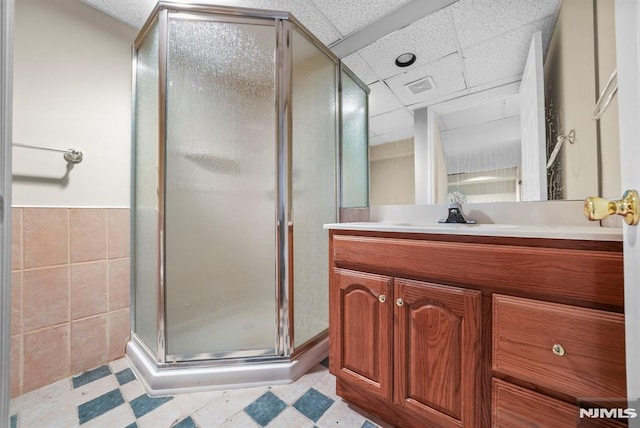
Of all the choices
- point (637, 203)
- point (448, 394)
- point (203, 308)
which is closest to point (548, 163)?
point (637, 203)

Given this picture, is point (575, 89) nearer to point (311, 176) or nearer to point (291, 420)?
point (311, 176)

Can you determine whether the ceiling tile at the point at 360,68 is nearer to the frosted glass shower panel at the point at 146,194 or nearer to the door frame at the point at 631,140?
the frosted glass shower panel at the point at 146,194

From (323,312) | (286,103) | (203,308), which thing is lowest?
(323,312)

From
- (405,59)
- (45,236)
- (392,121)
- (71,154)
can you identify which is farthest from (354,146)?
(45,236)

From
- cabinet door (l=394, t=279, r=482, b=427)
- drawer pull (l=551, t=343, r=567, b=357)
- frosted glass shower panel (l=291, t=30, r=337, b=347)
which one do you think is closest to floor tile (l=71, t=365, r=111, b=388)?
frosted glass shower panel (l=291, t=30, r=337, b=347)

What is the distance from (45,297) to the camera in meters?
1.14

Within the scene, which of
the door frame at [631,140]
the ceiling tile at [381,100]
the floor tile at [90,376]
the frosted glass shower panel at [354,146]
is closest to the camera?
the door frame at [631,140]

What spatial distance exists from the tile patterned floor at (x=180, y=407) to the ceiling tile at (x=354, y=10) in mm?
1909

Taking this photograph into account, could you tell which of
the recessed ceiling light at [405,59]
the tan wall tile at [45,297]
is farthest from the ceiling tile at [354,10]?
the tan wall tile at [45,297]

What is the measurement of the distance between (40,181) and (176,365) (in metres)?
1.08

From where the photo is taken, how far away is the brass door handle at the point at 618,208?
0.37 m

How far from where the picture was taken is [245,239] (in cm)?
128

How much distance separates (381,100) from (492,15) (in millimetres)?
580

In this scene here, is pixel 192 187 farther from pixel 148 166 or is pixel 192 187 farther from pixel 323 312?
pixel 323 312
